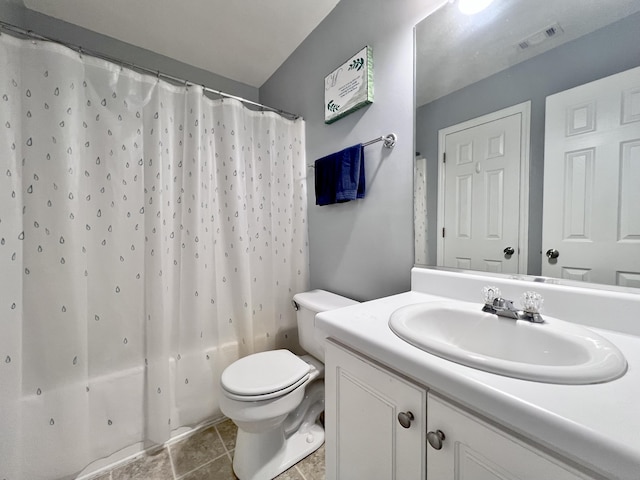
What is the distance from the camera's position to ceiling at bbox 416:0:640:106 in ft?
2.35

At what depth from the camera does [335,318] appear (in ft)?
2.44

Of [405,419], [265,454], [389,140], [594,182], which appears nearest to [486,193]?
[594,182]

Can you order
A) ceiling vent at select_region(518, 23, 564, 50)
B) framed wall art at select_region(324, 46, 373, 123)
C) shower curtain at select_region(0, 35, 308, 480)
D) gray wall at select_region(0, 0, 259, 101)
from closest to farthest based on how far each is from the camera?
ceiling vent at select_region(518, 23, 564, 50) < shower curtain at select_region(0, 35, 308, 480) < framed wall art at select_region(324, 46, 373, 123) < gray wall at select_region(0, 0, 259, 101)

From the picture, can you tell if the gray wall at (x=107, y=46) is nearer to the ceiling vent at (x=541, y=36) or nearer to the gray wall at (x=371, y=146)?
the gray wall at (x=371, y=146)

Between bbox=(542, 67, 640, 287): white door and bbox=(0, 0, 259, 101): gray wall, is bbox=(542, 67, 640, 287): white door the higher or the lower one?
the lower one

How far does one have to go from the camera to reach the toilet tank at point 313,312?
1324 mm

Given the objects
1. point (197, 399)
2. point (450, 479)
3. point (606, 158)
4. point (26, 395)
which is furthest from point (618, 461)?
point (26, 395)

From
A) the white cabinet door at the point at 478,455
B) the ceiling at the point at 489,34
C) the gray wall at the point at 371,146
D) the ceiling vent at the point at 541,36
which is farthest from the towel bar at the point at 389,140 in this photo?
the white cabinet door at the point at 478,455

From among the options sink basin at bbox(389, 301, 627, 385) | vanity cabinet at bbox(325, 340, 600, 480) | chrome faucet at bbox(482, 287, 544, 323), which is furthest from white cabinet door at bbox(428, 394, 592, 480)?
chrome faucet at bbox(482, 287, 544, 323)

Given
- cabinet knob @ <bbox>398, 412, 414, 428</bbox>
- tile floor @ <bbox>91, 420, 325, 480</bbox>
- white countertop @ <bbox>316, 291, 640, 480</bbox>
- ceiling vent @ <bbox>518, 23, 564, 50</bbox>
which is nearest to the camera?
white countertop @ <bbox>316, 291, 640, 480</bbox>

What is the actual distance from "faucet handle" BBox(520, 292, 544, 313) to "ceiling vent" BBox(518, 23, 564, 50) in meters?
0.79

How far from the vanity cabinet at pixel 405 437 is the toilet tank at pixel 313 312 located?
0.51 metres

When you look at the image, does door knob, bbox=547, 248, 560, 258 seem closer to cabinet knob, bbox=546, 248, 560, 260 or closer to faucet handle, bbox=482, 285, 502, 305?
cabinet knob, bbox=546, 248, 560, 260

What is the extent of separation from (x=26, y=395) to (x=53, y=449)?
0.26 metres
